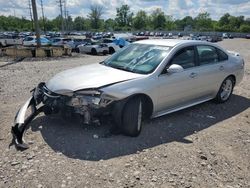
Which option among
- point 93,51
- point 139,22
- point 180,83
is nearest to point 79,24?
point 139,22

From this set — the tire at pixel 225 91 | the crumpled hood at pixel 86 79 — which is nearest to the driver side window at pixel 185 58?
the crumpled hood at pixel 86 79

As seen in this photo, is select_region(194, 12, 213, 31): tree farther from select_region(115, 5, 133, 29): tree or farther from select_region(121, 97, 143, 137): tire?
select_region(121, 97, 143, 137): tire

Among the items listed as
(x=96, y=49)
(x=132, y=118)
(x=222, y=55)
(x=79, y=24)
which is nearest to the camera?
(x=132, y=118)

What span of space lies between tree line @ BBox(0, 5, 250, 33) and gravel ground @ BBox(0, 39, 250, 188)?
109496mm

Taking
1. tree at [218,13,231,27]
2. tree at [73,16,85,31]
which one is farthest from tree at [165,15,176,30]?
tree at [73,16,85,31]

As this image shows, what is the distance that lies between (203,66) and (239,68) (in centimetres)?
160

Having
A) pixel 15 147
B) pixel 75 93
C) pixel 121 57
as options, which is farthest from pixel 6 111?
pixel 121 57

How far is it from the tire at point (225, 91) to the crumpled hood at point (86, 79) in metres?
2.64

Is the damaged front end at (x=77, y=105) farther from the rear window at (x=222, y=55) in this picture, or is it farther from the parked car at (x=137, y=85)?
the rear window at (x=222, y=55)

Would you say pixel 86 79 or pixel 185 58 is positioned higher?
pixel 185 58

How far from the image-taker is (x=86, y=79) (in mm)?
4352

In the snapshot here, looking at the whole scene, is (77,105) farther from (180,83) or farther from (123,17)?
(123,17)

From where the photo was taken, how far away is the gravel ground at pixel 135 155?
10.8ft

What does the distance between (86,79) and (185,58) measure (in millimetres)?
2084
